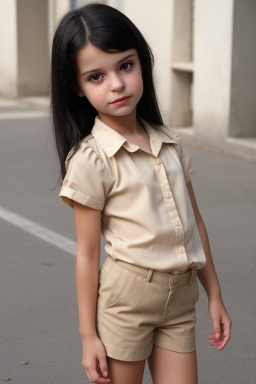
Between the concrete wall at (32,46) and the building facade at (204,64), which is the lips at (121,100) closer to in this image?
the building facade at (204,64)

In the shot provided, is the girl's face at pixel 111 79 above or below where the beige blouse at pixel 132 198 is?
above

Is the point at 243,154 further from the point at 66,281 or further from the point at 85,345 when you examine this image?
the point at 85,345

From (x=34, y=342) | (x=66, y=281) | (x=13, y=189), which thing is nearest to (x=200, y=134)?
(x=13, y=189)

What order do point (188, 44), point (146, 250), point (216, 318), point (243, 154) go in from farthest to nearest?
point (188, 44) → point (243, 154) → point (216, 318) → point (146, 250)

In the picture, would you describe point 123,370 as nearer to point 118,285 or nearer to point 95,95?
point 118,285

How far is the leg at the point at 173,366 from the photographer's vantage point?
9.01ft

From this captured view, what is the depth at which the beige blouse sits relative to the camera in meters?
2.62

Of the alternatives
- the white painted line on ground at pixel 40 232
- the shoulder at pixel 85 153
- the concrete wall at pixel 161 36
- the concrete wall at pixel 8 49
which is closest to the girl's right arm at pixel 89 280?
the shoulder at pixel 85 153

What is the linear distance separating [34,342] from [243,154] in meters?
6.17

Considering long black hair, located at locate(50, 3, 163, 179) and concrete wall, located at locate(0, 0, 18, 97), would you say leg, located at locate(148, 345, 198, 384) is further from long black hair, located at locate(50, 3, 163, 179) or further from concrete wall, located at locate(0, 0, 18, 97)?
concrete wall, located at locate(0, 0, 18, 97)

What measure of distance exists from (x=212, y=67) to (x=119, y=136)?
8714 millimetres

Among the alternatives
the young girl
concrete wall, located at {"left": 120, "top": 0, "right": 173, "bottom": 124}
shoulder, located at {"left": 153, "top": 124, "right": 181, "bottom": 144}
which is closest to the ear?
the young girl

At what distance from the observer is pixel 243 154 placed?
411 inches

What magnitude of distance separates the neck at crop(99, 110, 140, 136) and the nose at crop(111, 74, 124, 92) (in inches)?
6.2
